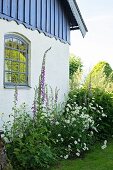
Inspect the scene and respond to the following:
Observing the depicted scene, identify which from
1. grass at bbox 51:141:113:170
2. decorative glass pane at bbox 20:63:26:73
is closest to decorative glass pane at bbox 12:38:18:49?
decorative glass pane at bbox 20:63:26:73

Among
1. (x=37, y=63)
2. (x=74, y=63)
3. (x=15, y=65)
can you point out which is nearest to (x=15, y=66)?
(x=15, y=65)

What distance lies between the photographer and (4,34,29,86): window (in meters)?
9.89

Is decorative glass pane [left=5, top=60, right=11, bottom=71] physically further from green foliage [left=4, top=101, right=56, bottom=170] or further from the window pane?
green foliage [left=4, top=101, right=56, bottom=170]

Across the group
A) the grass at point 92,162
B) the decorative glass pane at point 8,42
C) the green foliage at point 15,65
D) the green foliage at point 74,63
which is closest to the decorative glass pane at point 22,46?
the green foliage at point 15,65

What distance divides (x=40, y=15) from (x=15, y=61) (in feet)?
5.88

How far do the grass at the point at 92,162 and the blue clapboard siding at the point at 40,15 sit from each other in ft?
12.7

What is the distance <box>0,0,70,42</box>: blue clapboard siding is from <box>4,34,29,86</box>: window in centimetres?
53

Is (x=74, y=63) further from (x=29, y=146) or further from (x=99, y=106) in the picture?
(x=29, y=146)

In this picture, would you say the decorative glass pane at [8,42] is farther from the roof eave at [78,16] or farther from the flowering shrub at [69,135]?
→ the roof eave at [78,16]

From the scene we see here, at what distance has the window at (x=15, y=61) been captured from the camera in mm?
9891

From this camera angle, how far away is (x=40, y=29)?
11.2 metres

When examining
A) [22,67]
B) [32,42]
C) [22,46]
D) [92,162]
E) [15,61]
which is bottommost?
[92,162]

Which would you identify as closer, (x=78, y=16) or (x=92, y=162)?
(x=92, y=162)

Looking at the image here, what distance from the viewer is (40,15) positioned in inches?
439
